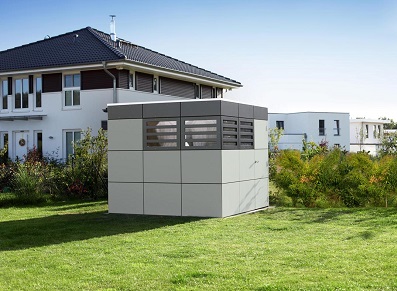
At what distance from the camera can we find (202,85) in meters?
32.0

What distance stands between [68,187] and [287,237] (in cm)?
1120

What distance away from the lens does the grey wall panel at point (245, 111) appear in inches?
591

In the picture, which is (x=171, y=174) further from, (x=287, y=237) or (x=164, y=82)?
(x=164, y=82)

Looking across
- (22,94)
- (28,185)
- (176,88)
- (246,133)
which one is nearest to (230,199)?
(246,133)

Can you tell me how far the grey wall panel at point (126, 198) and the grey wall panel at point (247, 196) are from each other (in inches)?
98.8

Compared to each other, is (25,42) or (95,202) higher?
(25,42)

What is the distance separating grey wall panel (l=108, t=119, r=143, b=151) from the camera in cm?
1482

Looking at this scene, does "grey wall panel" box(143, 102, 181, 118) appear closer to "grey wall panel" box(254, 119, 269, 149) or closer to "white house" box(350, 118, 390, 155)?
"grey wall panel" box(254, 119, 269, 149)

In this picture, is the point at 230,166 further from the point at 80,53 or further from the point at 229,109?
the point at 80,53

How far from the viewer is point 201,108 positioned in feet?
46.4

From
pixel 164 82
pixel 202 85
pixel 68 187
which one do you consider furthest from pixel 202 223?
pixel 202 85

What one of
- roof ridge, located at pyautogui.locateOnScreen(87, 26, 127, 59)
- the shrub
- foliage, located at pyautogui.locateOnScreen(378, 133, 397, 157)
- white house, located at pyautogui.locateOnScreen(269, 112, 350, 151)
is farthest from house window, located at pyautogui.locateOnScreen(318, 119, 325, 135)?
the shrub

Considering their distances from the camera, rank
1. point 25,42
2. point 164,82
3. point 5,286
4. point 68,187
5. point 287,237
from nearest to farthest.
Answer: point 5,286 → point 287,237 → point 68,187 → point 164,82 → point 25,42

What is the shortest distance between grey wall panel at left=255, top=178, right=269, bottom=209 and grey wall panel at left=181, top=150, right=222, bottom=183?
7.23 feet
